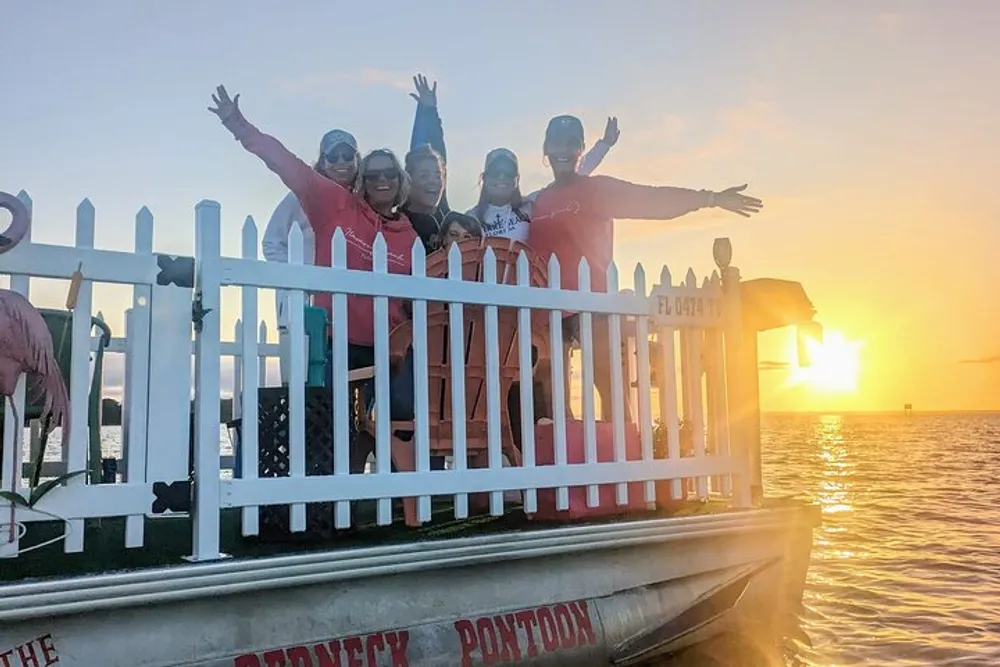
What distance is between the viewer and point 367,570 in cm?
304

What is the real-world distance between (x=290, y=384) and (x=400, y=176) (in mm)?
1793

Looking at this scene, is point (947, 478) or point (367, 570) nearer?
point (367, 570)

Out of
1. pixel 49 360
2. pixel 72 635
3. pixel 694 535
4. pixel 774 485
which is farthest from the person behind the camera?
pixel 774 485

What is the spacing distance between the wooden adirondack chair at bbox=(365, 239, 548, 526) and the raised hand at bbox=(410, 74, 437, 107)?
2854mm

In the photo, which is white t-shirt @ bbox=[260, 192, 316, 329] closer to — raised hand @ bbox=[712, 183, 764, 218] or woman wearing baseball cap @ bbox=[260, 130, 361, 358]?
woman wearing baseball cap @ bbox=[260, 130, 361, 358]

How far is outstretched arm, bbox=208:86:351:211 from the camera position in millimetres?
4191

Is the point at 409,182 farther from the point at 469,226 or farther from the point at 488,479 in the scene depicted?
the point at 488,479

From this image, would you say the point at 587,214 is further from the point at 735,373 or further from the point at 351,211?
the point at 351,211

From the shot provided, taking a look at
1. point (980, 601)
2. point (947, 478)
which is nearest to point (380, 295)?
point (980, 601)

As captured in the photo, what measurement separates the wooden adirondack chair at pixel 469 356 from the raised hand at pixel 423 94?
9.36 ft

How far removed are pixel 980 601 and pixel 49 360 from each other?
244 inches

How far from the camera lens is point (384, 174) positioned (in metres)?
4.62

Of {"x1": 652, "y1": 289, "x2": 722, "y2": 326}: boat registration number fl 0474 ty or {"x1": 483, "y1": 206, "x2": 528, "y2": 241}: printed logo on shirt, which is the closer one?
{"x1": 652, "y1": 289, "x2": 722, "y2": 326}: boat registration number fl 0474 ty

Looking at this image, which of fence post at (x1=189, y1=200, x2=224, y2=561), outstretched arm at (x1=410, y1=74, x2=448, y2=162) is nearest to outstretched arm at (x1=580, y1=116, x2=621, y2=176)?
outstretched arm at (x1=410, y1=74, x2=448, y2=162)
